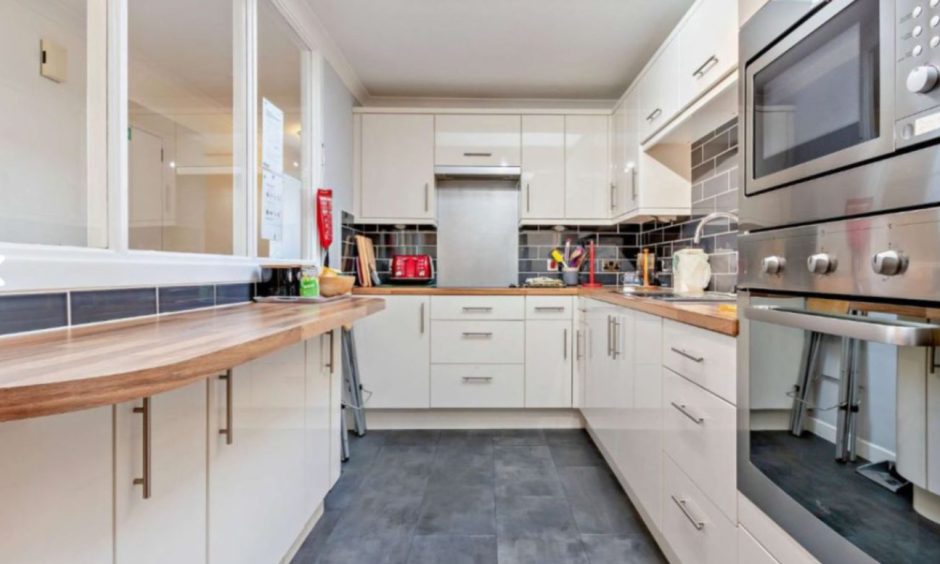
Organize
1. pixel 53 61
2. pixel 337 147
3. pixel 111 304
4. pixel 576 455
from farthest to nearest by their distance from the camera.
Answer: pixel 337 147 < pixel 576 455 < pixel 53 61 < pixel 111 304

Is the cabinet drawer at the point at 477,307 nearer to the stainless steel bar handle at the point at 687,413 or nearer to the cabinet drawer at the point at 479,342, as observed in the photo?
the cabinet drawer at the point at 479,342

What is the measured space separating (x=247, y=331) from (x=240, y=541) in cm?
68

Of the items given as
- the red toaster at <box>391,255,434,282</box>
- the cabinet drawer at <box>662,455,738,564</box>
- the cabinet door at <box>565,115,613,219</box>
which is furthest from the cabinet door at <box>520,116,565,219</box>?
the cabinet drawer at <box>662,455,738,564</box>

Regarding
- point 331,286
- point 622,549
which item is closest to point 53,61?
point 331,286

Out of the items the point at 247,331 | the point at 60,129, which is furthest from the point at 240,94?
the point at 247,331

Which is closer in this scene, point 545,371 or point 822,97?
point 822,97

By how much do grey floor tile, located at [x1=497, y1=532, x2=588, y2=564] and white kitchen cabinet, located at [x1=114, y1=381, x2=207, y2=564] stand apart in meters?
1.02

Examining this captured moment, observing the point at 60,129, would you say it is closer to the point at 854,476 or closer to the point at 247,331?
the point at 247,331

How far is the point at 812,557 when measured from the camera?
787 millimetres

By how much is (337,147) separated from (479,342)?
4.94 ft

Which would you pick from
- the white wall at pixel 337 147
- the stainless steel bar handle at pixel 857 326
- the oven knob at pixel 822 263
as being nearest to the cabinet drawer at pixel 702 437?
the stainless steel bar handle at pixel 857 326

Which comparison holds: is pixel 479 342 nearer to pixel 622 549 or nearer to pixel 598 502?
pixel 598 502

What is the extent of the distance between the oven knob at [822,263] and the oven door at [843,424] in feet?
0.20

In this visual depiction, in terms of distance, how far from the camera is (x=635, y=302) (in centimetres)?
175
